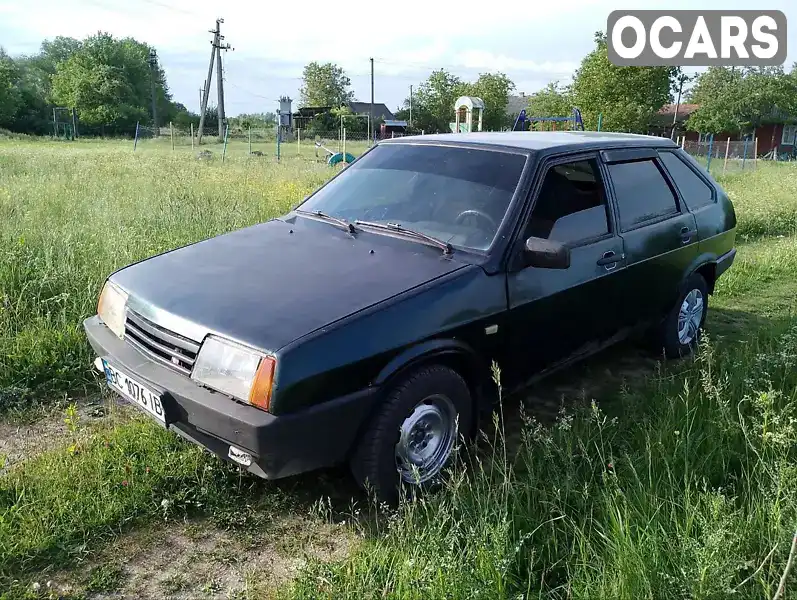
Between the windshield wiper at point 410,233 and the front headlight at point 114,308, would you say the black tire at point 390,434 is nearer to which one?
the windshield wiper at point 410,233

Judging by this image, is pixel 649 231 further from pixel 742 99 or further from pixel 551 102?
pixel 742 99

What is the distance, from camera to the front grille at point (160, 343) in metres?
2.70

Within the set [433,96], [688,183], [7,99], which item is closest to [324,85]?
[433,96]

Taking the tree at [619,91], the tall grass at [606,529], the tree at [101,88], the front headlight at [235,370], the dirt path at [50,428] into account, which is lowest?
the dirt path at [50,428]

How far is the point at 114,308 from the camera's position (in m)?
3.23

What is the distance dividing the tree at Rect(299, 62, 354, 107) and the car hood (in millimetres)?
77182

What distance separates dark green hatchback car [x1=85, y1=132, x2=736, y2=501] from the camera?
2520mm

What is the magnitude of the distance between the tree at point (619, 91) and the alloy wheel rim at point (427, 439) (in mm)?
31804

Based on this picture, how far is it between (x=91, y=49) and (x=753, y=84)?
70.9 meters

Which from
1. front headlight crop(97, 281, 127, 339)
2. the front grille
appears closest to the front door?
the front grille

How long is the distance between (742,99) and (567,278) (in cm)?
5904

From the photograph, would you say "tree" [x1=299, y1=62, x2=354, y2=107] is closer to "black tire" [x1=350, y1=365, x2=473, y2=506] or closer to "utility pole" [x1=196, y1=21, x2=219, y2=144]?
"utility pole" [x1=196, y1=21, x2=219, y2=144]

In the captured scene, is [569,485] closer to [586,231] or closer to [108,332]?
[586,231]

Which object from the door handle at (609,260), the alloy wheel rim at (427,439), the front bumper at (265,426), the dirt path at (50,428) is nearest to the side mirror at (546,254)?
the door handle at (609,260)
